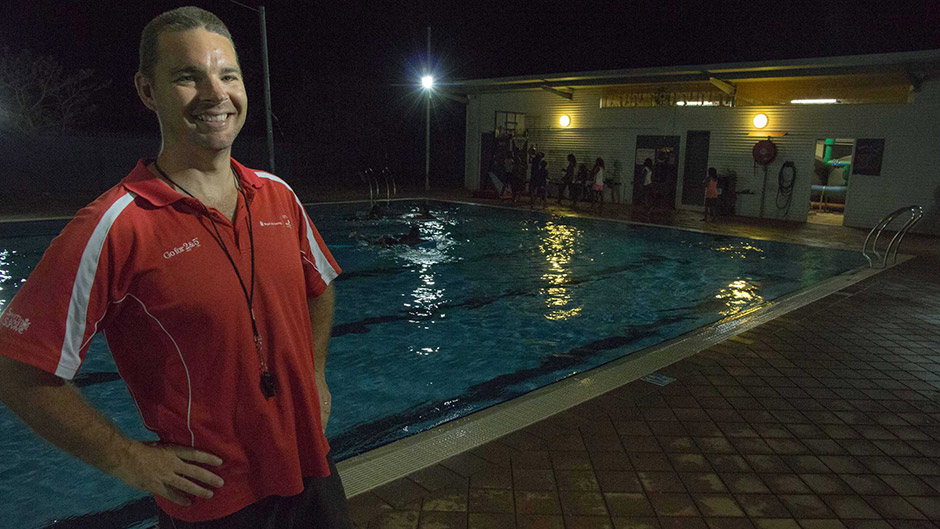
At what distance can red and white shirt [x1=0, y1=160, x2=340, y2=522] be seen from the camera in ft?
4.18

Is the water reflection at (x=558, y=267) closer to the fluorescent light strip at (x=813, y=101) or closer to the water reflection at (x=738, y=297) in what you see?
the water reflection at (x=738, y=297)

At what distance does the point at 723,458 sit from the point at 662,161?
17.2m

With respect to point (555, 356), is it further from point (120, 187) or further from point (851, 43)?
point (851, 43)

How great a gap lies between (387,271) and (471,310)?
2.59 metres

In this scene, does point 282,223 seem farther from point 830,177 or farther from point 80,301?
point 830,177

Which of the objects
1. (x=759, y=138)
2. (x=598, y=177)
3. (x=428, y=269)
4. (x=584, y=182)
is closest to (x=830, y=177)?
(x=759, y=138)

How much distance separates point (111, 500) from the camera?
3.84 meters

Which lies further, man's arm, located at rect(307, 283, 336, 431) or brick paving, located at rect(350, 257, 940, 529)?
brick paving, located at rect(350, 257, 940, 529)

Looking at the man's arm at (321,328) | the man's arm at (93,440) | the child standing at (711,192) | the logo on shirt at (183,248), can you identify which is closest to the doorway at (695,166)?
the child standing at (711,192)

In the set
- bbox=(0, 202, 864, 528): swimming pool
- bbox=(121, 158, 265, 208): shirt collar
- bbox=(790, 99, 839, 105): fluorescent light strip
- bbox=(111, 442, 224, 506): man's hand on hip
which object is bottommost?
bbox=(0, 202, 864, 528): swimming pool

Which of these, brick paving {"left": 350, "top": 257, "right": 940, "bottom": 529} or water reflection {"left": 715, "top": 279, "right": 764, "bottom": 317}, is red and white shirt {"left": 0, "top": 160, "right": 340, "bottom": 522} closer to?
brick paving {"left": 350, "top": 257, "right": 940, "bottom": 529}

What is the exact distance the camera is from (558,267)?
35.1 ft

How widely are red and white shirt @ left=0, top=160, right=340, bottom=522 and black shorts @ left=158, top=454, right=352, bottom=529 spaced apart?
39mm

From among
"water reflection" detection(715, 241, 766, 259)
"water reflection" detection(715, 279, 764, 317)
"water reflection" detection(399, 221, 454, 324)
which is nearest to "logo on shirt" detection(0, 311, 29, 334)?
"water reflection" detection(399, 221, 454, 324)
